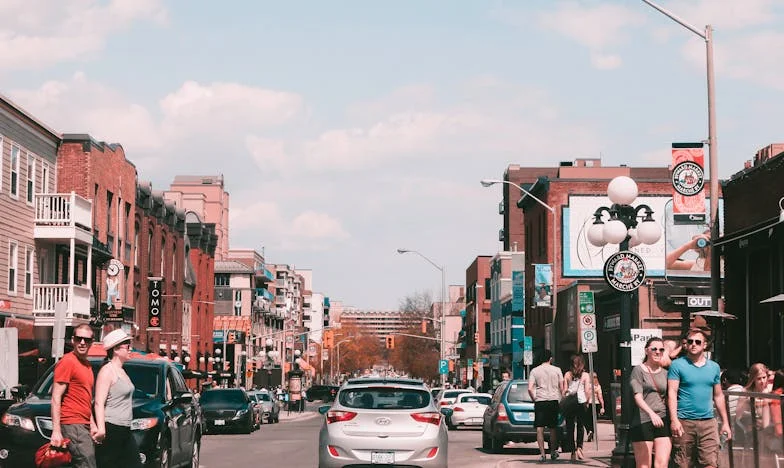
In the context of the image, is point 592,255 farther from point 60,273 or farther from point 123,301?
point 60,273

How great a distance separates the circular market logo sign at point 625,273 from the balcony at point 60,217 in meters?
30.7

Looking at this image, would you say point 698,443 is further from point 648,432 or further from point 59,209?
point 59,209

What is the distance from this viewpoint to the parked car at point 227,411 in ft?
127

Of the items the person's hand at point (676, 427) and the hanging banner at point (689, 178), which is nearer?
the person's hand at point (676, 427)

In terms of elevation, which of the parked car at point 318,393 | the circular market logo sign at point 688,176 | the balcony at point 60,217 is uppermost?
the balcony at point 60,217

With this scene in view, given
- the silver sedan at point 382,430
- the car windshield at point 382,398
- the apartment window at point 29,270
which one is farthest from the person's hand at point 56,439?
the apartment window at point 29,270

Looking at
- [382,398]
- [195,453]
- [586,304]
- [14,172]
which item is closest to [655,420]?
[382,398]

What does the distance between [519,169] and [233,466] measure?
9311cm

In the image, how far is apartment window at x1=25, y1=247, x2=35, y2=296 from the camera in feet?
151

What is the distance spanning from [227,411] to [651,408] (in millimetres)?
26050

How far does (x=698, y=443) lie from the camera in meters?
13.7

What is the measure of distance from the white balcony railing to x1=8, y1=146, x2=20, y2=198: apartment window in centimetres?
229

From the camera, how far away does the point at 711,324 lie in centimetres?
2780

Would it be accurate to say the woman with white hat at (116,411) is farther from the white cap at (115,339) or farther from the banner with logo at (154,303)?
the banner with logo at (154,303)
